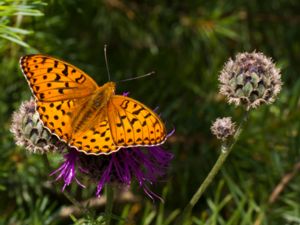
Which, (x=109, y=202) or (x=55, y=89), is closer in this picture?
(x=109, y=202)

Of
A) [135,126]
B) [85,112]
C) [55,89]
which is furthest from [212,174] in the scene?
[55,89]

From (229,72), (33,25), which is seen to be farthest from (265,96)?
(33,25)

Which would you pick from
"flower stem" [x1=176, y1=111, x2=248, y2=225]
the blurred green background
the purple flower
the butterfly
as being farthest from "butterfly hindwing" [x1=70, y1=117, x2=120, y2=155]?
the blurred green background

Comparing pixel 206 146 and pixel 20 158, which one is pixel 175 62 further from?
pixel 20 158

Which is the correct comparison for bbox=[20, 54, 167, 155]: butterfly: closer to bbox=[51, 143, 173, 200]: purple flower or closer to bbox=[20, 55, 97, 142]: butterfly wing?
bbox=[20, 55, 97, 142]: butterfly wing

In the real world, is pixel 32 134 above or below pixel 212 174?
below

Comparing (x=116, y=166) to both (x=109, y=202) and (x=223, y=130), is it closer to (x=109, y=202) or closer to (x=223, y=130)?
(x=109, y=202)

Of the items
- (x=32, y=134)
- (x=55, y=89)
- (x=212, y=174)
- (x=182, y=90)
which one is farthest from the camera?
(x=182, y=90)
